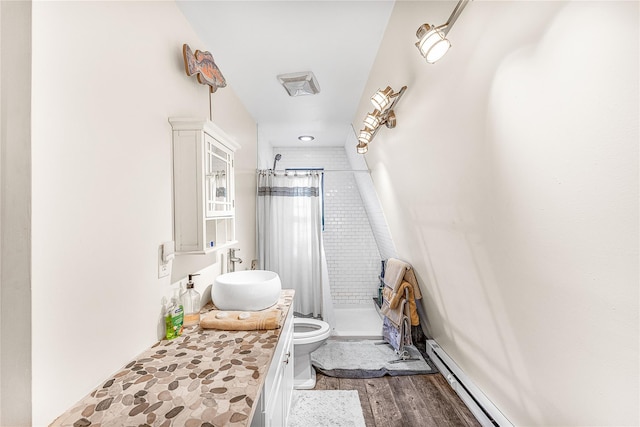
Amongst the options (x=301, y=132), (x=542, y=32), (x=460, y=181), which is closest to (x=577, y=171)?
(x=542, y=32)

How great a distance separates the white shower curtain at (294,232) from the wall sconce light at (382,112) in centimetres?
120

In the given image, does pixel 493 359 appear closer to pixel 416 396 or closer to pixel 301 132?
pixel 416 396

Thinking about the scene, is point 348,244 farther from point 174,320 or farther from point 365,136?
point 174,320

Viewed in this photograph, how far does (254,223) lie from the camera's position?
291cm

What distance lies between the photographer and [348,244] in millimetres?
3875

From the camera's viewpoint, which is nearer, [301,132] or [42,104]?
[42,104]

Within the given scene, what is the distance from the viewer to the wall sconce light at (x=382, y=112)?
4.73ft

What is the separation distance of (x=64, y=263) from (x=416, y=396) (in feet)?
7.10

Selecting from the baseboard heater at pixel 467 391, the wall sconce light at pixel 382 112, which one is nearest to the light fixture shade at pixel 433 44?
the wall sconce light at pixel 382 112

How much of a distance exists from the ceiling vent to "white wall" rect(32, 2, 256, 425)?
0.82 m

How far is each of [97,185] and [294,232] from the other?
7.00 ft

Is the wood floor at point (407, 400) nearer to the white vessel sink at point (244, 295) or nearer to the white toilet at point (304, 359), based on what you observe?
the white toilet at point (304, 359)

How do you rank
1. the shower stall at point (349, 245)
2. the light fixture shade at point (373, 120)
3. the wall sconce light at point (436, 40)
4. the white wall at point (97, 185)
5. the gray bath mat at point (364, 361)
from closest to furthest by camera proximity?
1. the white wall at point (97, 185)
2. the wall sconce light at point (436, 40)
3. the light fixture shade at point (373, 120)
4. the gray bath mat at point (364, 361)
5. the shower stall at point (349, 245)

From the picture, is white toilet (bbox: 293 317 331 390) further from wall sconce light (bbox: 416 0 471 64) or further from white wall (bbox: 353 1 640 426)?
wall sconce light (bbox: 416 0 471 64)
